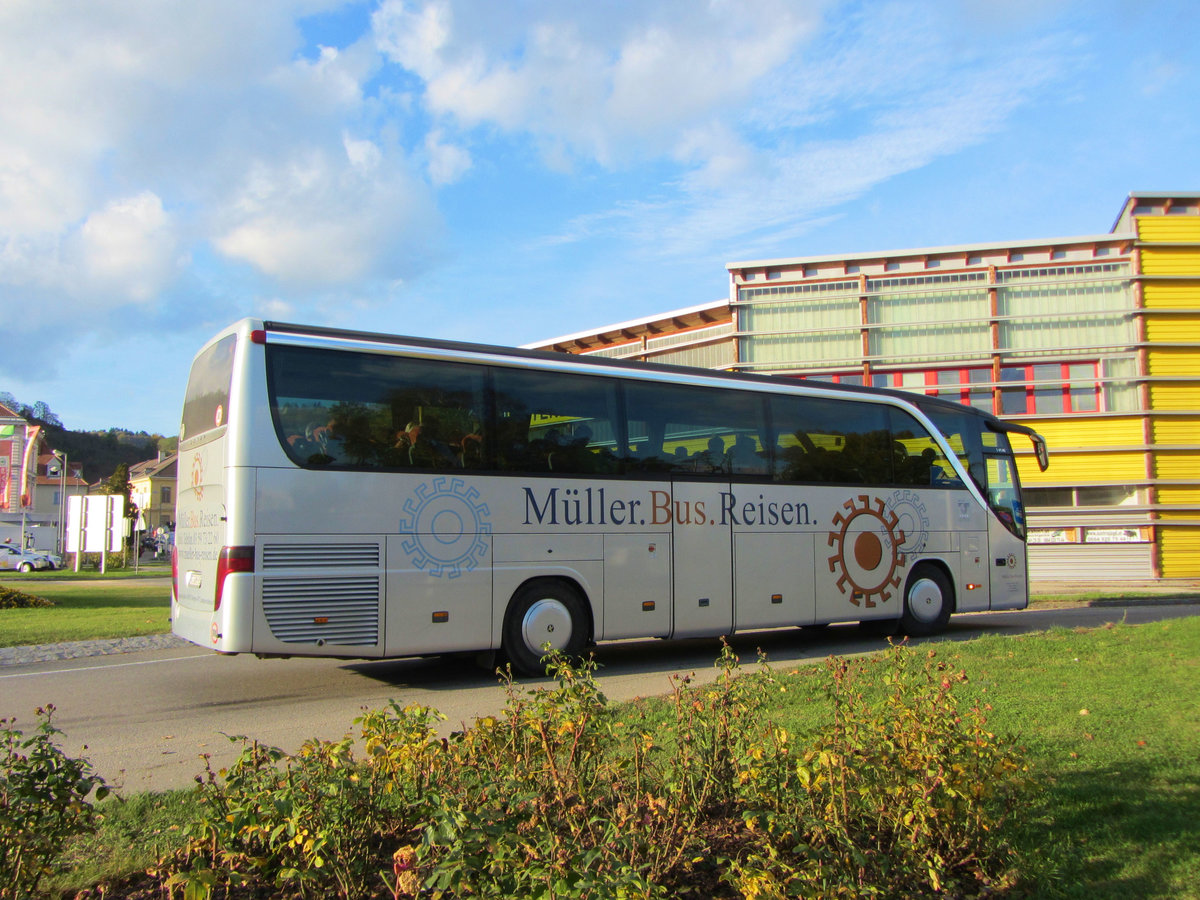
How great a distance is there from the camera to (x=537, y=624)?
978 cm

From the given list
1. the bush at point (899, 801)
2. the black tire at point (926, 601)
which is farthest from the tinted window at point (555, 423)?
the bush at point (899, 801)

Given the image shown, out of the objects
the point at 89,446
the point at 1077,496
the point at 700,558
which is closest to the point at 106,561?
the point at 1077,496

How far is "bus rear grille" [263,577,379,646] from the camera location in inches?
323

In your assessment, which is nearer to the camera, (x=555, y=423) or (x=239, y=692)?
(x=239, y=692)

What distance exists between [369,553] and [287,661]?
12.2ft

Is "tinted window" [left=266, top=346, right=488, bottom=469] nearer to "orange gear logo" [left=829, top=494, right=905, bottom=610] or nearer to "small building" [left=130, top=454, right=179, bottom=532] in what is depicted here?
"orange gear logo" [left=829, top=494, right=905, bottom=610]

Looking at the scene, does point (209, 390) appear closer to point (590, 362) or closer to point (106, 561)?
point (590, 362)

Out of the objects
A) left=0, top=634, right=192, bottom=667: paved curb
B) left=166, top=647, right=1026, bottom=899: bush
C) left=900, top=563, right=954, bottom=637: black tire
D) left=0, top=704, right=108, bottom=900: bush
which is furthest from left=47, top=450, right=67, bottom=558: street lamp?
left=166, top=647, right=1026, bottom=899: bush

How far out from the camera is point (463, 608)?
9.32m

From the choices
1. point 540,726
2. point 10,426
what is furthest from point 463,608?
point 10,426

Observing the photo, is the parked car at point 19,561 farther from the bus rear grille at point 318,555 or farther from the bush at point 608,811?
the bush at point 608,811

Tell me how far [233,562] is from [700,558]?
213 inches

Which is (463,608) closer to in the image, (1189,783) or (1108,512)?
(1189,783)

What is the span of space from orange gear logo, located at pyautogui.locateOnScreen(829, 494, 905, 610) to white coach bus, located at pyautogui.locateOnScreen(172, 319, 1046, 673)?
29mm
